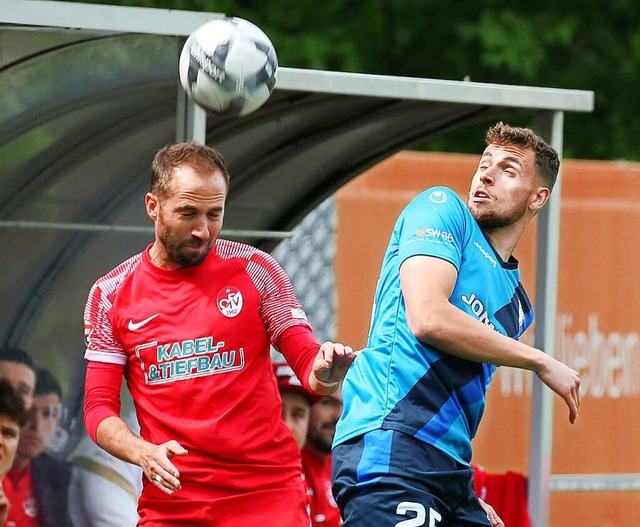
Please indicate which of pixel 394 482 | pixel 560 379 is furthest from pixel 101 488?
pixel 560 379

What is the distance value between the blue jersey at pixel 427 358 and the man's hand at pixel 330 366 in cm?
5

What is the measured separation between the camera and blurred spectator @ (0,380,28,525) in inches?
255

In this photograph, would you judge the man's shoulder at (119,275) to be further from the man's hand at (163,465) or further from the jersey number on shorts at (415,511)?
the jersey number on shorts at (415,511)

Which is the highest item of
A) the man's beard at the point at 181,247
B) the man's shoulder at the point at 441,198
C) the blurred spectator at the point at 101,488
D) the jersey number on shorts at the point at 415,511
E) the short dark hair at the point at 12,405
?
the man's shoulder at the point at 441,198

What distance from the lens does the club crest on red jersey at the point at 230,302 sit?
4.61 m

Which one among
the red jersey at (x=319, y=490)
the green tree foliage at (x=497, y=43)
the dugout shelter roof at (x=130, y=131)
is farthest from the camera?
the green tree foliage at (x=497, y=43)

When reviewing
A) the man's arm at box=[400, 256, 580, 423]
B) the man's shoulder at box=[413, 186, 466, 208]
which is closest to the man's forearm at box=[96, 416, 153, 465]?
the man's arm at box=[400, 256, 580, 423]

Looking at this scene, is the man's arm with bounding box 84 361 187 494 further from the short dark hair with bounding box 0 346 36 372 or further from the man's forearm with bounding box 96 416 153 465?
the short dark hair with bounding box 0 346 36 372

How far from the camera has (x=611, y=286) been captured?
8.18 meters

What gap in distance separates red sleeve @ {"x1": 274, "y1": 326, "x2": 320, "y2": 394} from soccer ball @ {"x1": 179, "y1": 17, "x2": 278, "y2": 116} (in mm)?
1046

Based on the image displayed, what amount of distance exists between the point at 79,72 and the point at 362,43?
8.80 m

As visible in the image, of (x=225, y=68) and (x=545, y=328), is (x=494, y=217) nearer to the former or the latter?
(x=225, y=68)

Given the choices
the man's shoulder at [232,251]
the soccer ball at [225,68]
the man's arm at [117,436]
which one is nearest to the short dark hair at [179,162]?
the man's shoulder at [232,251]

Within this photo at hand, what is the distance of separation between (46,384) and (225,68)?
2.25 m
